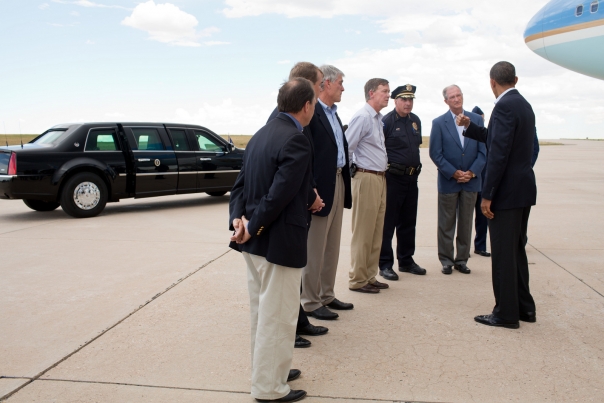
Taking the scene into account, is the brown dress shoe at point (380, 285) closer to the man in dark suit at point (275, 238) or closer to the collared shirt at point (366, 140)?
the collared shirt at point (366, 140)

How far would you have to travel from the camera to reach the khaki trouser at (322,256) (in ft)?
14.6

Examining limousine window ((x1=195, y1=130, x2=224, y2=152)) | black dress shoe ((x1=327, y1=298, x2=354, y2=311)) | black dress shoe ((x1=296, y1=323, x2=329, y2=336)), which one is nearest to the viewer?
black dress shoe ((x1=296, y1=323, x2=329, y2=336))

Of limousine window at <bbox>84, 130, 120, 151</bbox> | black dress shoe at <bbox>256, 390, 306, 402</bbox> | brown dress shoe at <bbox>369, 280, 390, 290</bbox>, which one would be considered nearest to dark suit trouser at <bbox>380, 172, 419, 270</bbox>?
brown dress shoe at <bbox>369, 280, 390, 290</bbox>

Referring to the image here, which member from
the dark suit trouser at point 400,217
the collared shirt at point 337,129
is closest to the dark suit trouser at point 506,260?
the collared shirt at point 337,129

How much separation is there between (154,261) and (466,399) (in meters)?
4.26

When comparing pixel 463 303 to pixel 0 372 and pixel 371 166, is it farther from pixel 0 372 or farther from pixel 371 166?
pixel 0 372

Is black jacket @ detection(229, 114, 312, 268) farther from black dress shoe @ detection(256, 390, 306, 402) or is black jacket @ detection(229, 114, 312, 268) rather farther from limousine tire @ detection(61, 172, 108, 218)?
limousine tire @ detection(61, 172, 108, 218)

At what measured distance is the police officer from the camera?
5.90 metres

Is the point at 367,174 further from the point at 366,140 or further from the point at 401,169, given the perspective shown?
the point at 401,169

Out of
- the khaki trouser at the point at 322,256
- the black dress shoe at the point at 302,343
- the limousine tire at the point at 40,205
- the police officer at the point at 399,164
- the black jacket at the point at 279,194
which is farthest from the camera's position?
the limousine tire at the point at 40,205

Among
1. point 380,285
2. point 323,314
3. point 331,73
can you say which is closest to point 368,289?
point 380,285

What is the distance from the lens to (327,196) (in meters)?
4.43

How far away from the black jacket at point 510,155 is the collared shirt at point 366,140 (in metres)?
1.17

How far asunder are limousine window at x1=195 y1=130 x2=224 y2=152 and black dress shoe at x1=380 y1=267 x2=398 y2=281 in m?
6.80
